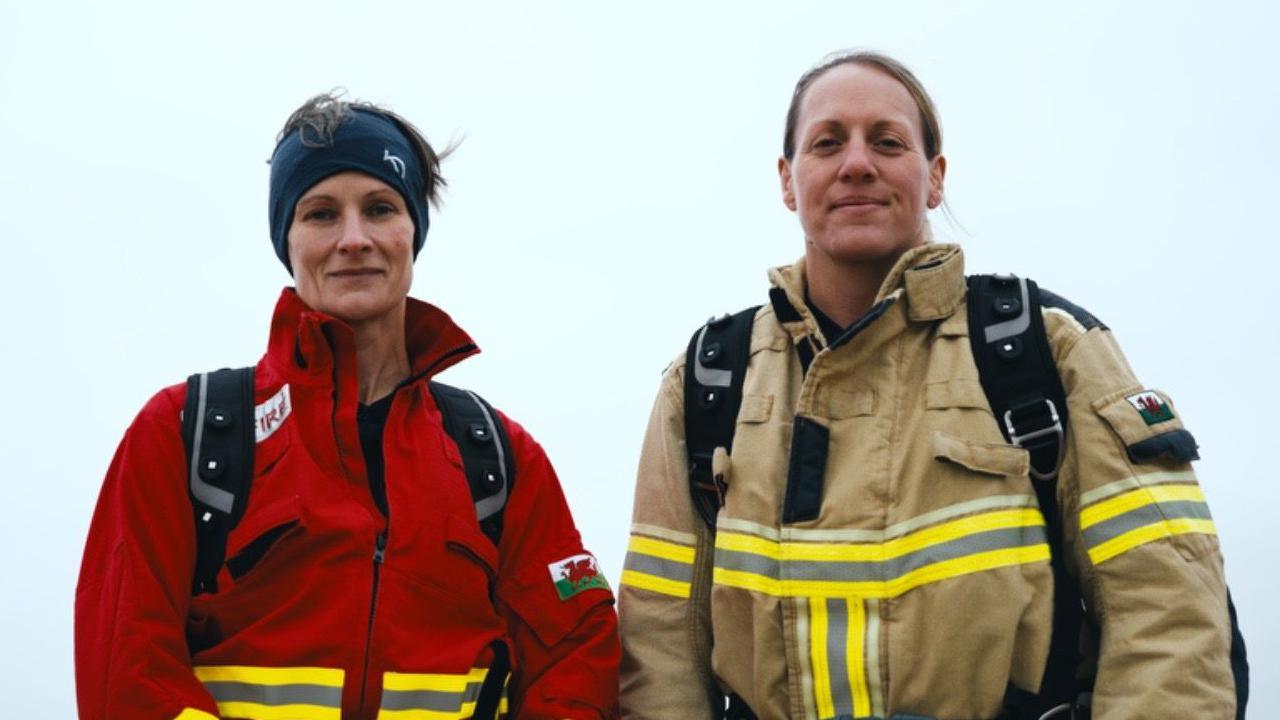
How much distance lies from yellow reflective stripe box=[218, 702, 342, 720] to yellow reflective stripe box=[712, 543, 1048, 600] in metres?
1.34

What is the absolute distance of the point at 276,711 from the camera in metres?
4.21

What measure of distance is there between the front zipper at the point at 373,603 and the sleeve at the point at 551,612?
1.81 ft

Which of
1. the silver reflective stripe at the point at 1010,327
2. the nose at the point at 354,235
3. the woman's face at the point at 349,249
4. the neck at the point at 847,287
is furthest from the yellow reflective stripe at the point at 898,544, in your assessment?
the nose at the point at 354,235

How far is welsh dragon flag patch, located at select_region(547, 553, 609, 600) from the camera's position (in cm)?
487

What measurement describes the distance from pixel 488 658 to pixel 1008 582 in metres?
1.72

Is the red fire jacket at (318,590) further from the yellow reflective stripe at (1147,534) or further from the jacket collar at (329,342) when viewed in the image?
the yellow reflective stripe at (1147,534)

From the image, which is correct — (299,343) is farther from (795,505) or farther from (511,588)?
(795,505)

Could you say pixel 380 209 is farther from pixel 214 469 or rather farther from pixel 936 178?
pixel 936 178

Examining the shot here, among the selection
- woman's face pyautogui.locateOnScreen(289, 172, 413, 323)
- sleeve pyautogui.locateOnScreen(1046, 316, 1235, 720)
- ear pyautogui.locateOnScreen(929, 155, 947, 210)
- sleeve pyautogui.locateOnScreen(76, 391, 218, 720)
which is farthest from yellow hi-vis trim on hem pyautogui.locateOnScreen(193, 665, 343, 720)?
ear pyautogui.locateOnScreen(929, 155, 947, 210)

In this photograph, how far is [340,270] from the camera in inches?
189

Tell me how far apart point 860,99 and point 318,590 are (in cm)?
246

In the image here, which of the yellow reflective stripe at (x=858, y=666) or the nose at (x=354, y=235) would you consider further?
the nose at (x=354, y=235)

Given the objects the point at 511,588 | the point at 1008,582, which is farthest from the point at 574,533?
the point at 1008,582

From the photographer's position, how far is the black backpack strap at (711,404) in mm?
4789
